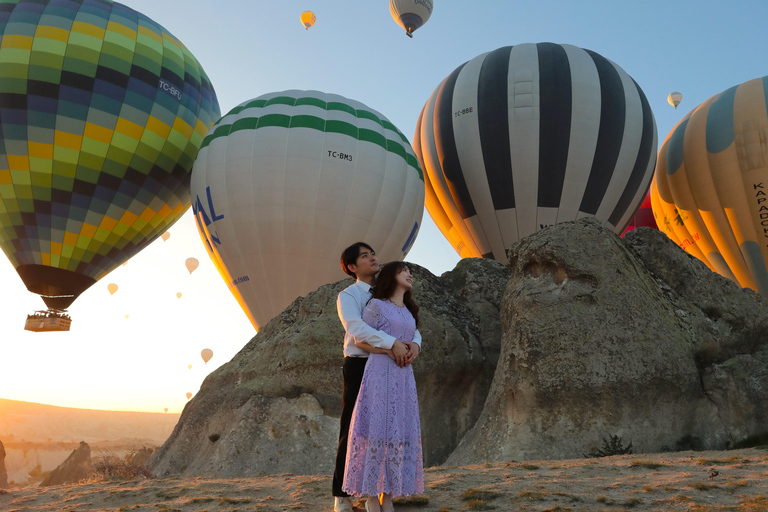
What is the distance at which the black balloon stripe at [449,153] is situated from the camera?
1780 cm

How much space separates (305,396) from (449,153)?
37.0ft

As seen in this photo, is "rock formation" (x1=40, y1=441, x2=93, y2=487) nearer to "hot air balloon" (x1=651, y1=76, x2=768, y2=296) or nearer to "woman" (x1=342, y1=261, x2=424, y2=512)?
"woman" (x1=342, y1=261, x2=424, y2=512)

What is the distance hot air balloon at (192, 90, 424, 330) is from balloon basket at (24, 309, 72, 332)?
6623 millimetres

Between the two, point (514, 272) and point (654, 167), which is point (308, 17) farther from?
point (514, 272)

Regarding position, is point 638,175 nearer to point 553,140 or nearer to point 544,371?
point 553,140

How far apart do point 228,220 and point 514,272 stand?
30.6ft

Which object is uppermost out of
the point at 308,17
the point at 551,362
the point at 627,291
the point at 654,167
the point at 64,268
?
the point at 308,17

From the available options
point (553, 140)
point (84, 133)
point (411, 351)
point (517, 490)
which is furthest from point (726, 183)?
point (84, 133)

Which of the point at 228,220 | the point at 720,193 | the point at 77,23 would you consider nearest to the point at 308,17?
the point at 77,23

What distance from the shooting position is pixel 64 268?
18562 mm

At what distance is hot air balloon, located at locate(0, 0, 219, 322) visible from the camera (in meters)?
16.9

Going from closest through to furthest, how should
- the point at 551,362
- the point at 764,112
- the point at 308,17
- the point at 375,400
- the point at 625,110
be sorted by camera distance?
the point at 375,400 → the point at 551,362 → the point at 764,112 → the point at 625,110 → the point at 308,17

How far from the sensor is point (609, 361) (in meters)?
6.91

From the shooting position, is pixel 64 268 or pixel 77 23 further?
pixel 64 268
